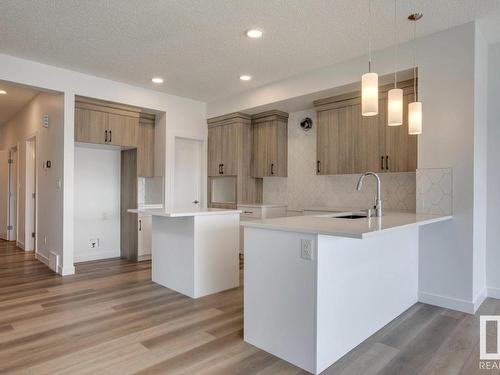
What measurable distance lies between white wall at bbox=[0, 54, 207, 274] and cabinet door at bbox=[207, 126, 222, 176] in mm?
737

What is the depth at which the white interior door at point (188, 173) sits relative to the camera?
576 cm

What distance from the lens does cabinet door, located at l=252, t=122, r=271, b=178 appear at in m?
5.46

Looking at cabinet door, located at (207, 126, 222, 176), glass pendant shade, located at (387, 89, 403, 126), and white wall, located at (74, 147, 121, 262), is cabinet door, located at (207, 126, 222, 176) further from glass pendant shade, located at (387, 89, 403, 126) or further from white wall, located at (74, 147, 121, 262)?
glass pendant shade, located at (387, 89, 403, 126)

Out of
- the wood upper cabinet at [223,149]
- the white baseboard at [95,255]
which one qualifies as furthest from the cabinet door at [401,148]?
the white baseboard at [95,255]

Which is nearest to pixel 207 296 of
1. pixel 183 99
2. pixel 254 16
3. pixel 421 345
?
pixel 421 345

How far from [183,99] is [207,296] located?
351 centimetres

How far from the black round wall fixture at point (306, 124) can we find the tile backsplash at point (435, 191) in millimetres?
2178

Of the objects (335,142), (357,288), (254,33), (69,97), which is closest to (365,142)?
(335,142)

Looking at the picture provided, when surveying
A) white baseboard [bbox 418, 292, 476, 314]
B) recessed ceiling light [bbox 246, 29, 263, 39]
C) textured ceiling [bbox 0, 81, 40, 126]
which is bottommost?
white baseboard [bbox 418, 292, 476, 314]

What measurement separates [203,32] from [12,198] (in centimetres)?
644

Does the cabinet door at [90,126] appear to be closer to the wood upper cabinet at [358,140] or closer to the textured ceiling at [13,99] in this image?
the textured ceiling at [13,99]

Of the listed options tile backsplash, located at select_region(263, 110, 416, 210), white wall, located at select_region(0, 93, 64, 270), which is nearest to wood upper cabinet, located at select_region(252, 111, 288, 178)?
tile backsplash, located at select_region(263, 110, 416, 210)

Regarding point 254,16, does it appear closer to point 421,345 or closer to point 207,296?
point 207,296

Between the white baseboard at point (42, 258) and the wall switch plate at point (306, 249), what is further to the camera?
the white baseboard at point (42, 258)
